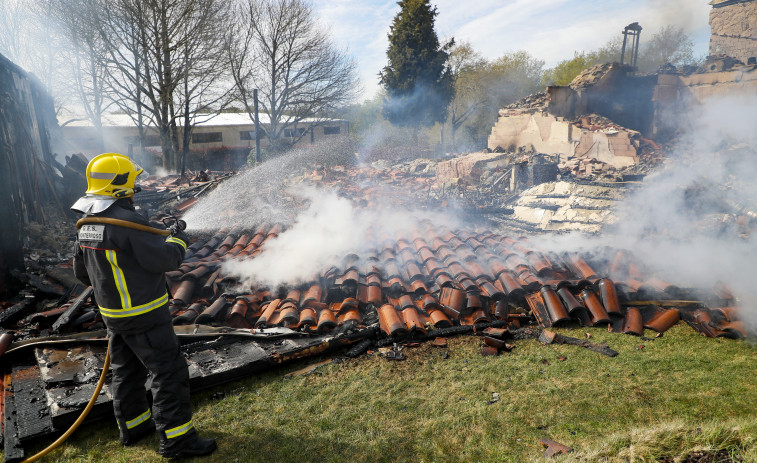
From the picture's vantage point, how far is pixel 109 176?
2873mm

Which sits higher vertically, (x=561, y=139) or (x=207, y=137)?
(x=207, y=137)

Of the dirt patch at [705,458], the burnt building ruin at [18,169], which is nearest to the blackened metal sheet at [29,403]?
Answer: the burnt building ruin at [18,169]

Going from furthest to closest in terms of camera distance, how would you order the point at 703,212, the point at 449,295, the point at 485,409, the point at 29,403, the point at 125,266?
1. the point at 703,212
2. the point at 449,295
3. the point at 485,409
4. the point at 29,403
5. the point at 125,266

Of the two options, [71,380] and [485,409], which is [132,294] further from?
[485,409]

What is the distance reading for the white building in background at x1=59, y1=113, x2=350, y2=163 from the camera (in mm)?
31156

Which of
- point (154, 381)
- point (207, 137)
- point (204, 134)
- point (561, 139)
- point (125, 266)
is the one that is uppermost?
point (204, 134)

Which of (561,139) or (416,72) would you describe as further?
(416,72)

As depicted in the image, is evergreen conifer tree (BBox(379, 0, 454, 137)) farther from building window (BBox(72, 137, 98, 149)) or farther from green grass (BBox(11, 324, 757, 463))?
green grass (BBox(11, 324, 757, 463))

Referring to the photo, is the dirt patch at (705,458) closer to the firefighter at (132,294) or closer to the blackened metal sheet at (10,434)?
the firefighter at (132,294)

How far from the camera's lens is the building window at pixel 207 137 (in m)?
34.6

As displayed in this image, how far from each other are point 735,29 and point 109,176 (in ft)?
120

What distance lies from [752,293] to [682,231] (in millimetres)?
4568

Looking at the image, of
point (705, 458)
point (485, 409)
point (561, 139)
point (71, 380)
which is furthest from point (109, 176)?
point (561, 139)

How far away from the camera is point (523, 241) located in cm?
763
